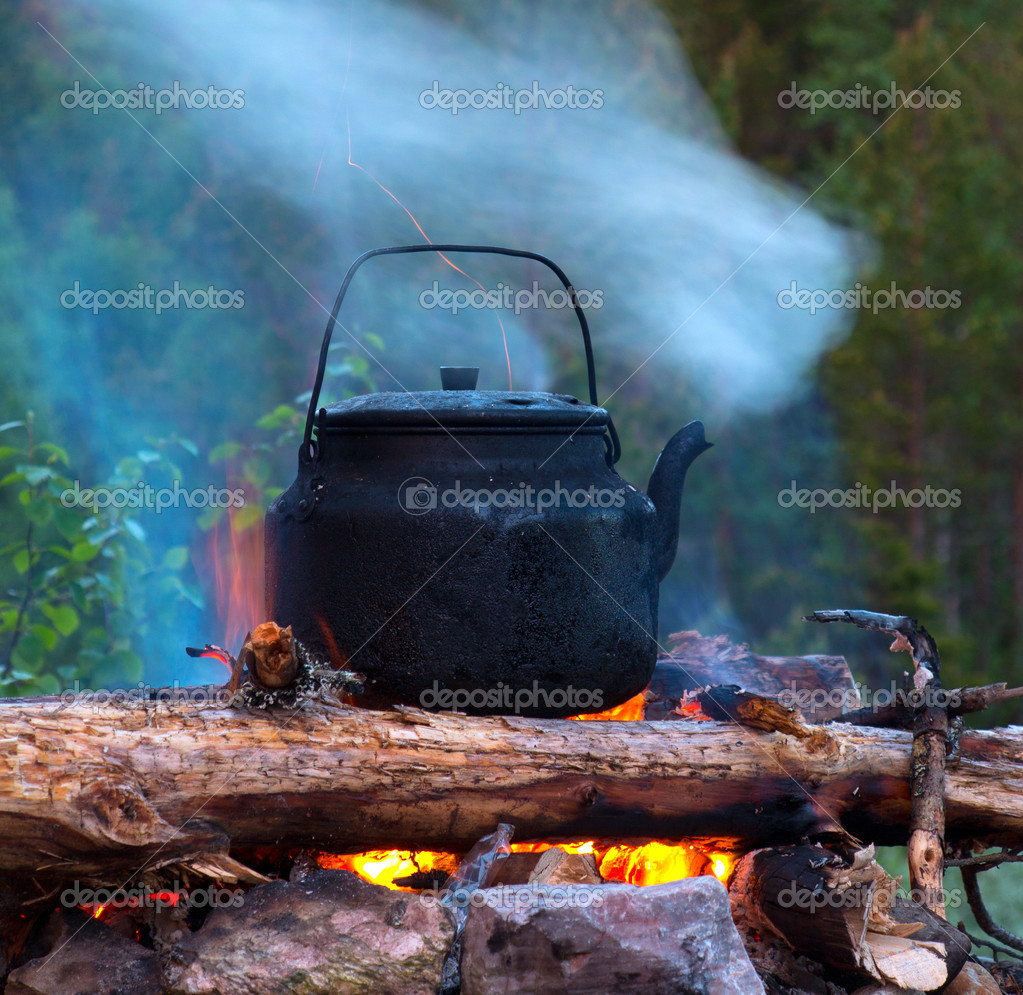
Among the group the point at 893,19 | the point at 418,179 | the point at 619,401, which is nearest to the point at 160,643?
the point at 418,179

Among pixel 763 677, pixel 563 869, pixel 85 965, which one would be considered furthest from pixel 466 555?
pixel 763 677

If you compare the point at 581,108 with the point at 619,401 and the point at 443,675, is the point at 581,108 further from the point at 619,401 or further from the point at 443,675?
the point at 443,675

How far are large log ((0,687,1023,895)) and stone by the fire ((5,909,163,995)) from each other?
0.46ft

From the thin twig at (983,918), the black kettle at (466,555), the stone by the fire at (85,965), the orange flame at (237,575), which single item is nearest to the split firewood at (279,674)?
the black kettle at (466,555)

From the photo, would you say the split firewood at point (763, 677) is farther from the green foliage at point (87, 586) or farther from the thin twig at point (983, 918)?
the green foliage at point (87, 586)

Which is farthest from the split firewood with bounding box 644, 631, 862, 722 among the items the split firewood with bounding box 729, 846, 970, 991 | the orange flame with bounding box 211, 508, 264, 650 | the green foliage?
the green foliage

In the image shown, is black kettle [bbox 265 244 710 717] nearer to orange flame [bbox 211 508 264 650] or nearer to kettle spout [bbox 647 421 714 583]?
kettle spout [bbox 647 421 714 583]

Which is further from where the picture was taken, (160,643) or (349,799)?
Answer: (160,643)

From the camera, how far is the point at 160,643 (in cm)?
418

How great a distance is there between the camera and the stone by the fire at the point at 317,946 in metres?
1.96

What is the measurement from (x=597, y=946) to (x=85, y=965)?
1.04 metres

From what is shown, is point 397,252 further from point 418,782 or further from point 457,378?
point 418,782

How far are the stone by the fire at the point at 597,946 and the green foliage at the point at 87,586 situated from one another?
243cm

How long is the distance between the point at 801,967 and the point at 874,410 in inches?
311
